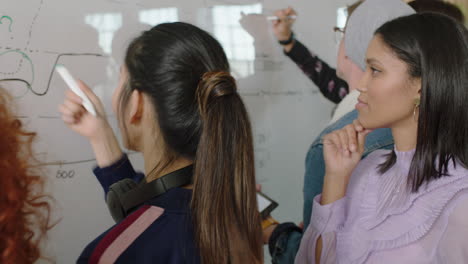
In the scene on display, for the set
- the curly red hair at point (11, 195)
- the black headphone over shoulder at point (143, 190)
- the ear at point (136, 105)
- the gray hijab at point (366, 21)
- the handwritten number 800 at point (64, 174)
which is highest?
the gray hijab at point (366, 21)

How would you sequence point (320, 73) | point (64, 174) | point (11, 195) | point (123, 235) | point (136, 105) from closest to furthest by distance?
1. point (11, 195)
2. point (123, 235)
3. point (136, 105)
4. point (64, 174)
5. point (320, 73)

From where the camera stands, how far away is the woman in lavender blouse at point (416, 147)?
790mm

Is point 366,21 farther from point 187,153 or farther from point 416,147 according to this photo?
point 187,153

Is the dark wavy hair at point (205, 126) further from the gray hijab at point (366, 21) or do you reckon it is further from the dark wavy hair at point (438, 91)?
the gray hijab at point (366, 21)

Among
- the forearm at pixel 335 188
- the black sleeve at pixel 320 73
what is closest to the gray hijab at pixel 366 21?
the forearm at pixel 335 188

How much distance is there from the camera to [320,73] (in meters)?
1.63

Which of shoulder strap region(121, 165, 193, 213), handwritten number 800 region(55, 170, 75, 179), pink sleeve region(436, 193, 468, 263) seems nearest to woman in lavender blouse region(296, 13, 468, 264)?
pink sleeve region(436, 193, 468, 263)

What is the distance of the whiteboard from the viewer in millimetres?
992

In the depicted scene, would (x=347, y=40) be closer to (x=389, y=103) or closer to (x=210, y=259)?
(x=389, y=103)

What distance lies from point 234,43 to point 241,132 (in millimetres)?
709

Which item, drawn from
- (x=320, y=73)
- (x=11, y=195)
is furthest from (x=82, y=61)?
(x=320, y=73)

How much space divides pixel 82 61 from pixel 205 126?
49 centimetres

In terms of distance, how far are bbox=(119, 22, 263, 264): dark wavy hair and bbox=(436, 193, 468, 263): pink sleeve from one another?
13.5 inches

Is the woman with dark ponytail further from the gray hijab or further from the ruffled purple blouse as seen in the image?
the gray hijab
